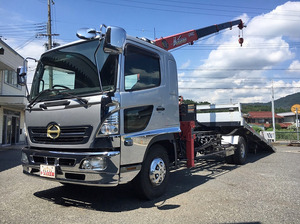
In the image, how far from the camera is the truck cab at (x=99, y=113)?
3.61m

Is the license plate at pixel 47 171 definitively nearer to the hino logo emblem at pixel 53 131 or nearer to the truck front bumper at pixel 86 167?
the truck front bumper at pixel 86 167

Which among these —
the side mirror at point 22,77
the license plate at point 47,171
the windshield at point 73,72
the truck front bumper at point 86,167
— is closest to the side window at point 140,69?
the windshield at point 73,72

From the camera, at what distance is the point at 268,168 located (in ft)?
25.6

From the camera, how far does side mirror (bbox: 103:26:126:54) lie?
138 inches

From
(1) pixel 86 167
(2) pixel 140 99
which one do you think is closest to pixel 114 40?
(2) pixel 140 99

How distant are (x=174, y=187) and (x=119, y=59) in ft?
10.1

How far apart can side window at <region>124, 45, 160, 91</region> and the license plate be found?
169 centimetres

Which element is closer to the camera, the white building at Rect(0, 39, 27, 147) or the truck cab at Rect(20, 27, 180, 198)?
the truck cab at Rect(20, 27, 180, 198)

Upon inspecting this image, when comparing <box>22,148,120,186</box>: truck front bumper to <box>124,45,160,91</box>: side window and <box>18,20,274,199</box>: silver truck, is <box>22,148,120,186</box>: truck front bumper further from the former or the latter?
<box>124,45,160,91</box>: side window

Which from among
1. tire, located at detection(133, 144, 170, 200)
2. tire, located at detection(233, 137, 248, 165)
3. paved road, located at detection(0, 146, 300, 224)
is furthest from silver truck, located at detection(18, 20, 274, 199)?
tire, located at detection(233, 137, 248, 165)

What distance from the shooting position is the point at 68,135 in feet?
12.5

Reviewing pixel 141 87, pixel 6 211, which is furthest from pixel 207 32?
pixel 6 211

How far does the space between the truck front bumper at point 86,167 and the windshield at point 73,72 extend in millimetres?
941

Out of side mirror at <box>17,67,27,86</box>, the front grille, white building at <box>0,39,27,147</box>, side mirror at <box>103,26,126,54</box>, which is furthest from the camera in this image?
white building at <box>0,39,27,147</box>
